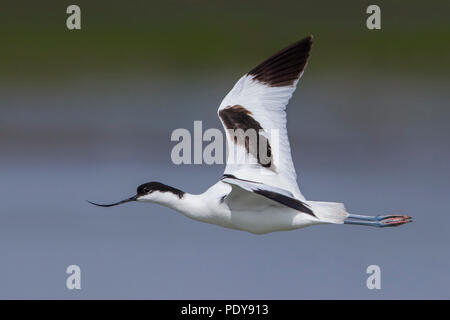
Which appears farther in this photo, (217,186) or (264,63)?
(264,63)

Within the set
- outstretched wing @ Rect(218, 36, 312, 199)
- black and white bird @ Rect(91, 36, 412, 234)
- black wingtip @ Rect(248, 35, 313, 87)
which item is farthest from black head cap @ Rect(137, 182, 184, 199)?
black wingtip @ Rect(248, 35, 313, 87)

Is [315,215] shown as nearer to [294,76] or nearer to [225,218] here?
[225,218]

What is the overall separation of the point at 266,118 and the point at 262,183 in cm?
63

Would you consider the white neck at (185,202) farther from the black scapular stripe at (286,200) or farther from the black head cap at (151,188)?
the black scapular stripe at (286,200)

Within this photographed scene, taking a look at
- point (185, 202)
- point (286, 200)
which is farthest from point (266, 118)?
point (286, 200)

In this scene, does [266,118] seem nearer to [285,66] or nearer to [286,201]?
[285,66]

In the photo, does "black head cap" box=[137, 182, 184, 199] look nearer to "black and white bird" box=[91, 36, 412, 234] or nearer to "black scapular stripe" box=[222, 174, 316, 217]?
"black and white bird" box=[91, 36, 412, 234]

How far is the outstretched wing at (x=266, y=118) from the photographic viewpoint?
17.9 feet

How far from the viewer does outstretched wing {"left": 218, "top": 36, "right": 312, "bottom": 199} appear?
5.46 m

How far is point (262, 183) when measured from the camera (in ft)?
17.3

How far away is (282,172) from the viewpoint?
548 cm

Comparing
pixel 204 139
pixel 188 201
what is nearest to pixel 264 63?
pixel 204 139

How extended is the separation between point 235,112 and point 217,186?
23.3 inches

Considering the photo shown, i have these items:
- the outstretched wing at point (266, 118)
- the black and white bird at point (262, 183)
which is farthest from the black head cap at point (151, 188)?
the outstretched wing at point (266, 118)
